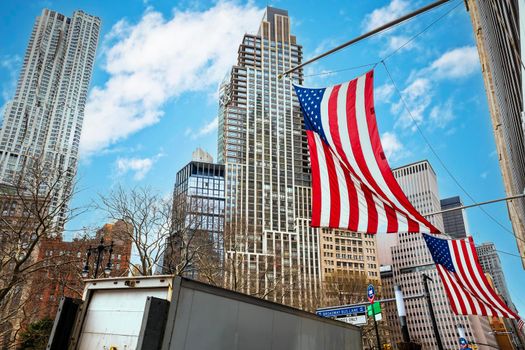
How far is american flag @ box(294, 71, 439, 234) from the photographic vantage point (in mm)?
9602

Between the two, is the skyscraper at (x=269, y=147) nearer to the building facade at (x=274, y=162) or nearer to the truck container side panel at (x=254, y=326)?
the building facade at (x=274, y=162)

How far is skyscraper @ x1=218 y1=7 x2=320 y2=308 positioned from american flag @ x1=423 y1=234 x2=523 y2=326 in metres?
109

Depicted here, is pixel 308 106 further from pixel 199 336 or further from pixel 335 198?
pixel 199 336

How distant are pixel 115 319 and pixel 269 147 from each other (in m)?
149

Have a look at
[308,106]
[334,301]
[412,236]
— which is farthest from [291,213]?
[308,106]

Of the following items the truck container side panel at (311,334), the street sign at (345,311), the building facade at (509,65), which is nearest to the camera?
the truck container side panel at (311,334)

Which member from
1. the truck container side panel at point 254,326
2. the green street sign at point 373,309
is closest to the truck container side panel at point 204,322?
the truck container side panel at point 254,326

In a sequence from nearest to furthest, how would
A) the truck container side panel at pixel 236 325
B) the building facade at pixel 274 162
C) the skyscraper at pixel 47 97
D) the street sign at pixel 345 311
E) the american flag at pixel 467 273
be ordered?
the truck container side panel at pixel 236 325, the street sign at pixel 345 311, the american flag at pixel 467 273, the building facade at pixel 274 162, the skyscraper at pixel 47 97

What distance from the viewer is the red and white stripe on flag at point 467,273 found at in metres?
16.8

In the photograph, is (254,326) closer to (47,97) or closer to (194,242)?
(194,242)

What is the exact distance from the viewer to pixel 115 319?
657 cm

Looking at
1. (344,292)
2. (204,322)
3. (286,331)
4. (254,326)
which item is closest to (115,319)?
(204,322)

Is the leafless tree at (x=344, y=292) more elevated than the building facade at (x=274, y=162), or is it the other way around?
the building facade at (x=274, y=162)

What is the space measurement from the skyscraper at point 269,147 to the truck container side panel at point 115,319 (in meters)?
120
